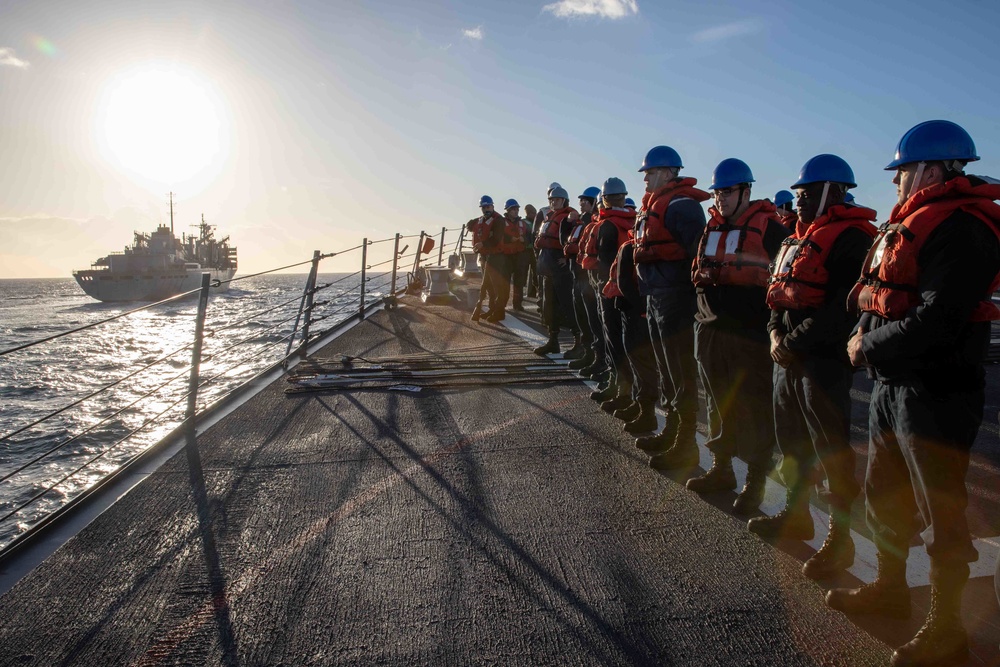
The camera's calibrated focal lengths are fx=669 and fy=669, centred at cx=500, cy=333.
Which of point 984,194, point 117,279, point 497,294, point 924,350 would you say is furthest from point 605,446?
point 117,279

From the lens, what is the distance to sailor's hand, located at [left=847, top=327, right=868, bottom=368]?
250cm

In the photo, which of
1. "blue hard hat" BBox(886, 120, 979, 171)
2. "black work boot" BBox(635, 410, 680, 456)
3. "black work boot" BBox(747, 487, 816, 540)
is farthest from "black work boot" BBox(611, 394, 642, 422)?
"blue hard hat" BBox(886, 120, 979, 171)

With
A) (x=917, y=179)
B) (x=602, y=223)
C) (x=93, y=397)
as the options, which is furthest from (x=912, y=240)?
(x=93, y=397)

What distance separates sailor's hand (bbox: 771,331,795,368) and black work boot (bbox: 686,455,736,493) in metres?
0.95

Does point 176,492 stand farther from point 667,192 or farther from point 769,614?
point 667,192

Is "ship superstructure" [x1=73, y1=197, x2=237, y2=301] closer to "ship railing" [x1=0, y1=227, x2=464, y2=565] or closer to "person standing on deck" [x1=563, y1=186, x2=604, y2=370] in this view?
"ship railing" [x1=0, y1=227, x2=464, y2=565]

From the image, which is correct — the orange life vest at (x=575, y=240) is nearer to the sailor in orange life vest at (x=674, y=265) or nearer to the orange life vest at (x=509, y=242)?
the sailor in orange life vest at (x=674, y=265)

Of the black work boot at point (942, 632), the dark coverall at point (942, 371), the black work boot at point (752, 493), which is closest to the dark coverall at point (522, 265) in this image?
the black work boot at point (752, 493)

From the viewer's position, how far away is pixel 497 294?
38.9 ft

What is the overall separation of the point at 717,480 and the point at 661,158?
2.17m

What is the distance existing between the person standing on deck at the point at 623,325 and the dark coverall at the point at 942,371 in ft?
9.05

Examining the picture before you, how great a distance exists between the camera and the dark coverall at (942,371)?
7.07ft

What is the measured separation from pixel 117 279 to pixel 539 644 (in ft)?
289

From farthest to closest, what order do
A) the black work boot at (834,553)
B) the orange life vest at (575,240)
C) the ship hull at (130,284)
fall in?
the ship hull at (130,284) → the orange life vest at (575,240) → the black work boot at (834,553)
